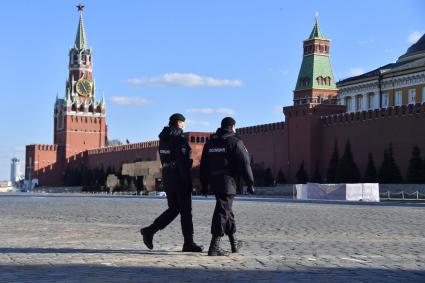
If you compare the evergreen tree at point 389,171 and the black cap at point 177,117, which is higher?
the evergreen tree at point 389,171

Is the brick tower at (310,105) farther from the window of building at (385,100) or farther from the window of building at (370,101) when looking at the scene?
the window of building at (385,100)

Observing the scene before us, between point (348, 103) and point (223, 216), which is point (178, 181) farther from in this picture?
point (348, 103)

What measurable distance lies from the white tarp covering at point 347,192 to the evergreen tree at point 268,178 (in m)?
16.3

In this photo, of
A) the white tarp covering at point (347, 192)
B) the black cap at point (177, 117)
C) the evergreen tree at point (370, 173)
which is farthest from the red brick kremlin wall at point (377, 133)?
the black cap at point (177, 117)

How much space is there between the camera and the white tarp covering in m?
35.3

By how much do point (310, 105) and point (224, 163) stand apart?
1878 inches

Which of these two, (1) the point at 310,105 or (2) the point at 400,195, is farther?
(1) the point at 310,105

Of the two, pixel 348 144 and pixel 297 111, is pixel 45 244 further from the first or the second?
pixel 297 111

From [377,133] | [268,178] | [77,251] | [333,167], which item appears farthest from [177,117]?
[268,178]

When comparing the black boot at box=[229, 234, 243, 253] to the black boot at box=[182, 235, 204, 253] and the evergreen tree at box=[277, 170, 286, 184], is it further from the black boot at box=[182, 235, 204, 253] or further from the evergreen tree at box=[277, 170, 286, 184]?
the evergreen tree at box=[277, 170, 286, 184]

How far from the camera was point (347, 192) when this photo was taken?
116ft

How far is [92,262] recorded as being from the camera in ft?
22.9

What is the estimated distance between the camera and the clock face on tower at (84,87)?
106 metres

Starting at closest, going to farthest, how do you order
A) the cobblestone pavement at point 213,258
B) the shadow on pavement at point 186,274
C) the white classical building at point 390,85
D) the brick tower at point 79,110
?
the shadow on pavement at point 186,274
the cobblestone pavement at point 213,258
the white classical building at point 390,85
the brick tower at point 79,110
